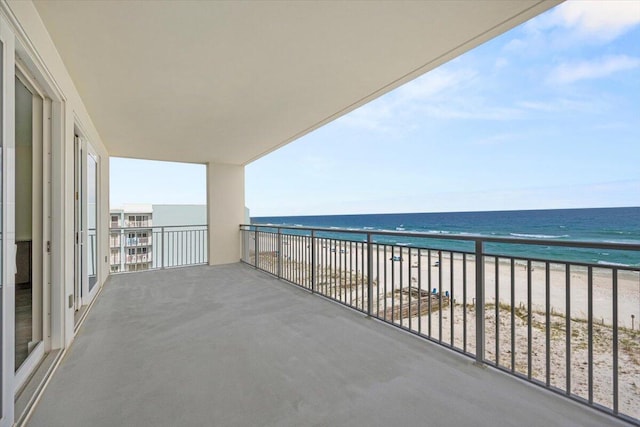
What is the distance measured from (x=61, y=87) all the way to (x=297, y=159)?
19438 mm

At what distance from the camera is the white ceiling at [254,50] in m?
1.68

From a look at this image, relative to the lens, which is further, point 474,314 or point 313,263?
point 474,314

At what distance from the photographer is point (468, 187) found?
24297 millimetres

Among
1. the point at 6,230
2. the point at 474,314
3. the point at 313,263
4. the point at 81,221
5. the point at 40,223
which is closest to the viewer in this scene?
the point at 6,230

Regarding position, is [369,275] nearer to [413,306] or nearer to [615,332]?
[615,332]

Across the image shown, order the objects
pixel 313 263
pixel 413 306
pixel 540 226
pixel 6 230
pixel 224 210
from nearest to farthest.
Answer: pixel 6 230
pixel 313 263
pixel 413 306
pixel 224 210
pixel 540 226

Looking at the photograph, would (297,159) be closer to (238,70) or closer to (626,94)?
(238,70)

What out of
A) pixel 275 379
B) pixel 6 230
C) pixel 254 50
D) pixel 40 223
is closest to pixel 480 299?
pixel 275 379

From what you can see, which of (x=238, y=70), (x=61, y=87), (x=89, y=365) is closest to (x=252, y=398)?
(x=89, y=365)

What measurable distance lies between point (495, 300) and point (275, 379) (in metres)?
1.56

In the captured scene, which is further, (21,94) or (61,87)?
(61,87)

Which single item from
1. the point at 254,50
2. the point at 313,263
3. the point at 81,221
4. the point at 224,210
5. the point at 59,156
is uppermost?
the point at 254,50

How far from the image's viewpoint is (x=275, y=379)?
176cm

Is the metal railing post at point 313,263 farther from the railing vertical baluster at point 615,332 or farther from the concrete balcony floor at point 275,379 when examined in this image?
the railing vertical baluster at point 615,332
